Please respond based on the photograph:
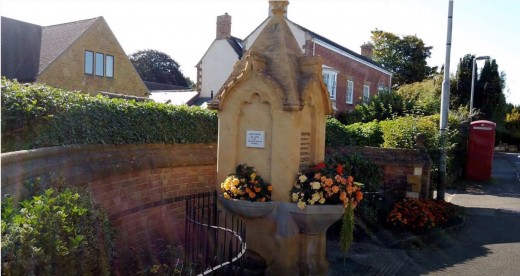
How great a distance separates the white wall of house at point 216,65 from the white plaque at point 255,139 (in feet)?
67.5

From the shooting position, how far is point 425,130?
11953mm

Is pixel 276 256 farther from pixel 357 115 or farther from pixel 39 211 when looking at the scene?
pixel 357 115

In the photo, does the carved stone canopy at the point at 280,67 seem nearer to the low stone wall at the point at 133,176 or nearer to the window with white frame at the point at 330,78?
the low stone wall at the point at 133,176

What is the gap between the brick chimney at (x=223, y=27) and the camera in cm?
2703

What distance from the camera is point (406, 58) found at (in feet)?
160

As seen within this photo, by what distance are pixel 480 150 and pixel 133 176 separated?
15741 millimetres

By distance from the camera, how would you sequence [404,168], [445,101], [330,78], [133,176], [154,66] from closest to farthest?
[133,176] < [404,168] < [445,101] < [330,78] < [154,66]

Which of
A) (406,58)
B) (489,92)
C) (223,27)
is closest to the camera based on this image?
(223,27)

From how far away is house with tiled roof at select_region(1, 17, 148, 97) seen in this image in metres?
23.5

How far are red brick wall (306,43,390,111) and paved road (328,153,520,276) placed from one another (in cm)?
1548

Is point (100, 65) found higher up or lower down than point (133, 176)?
higher up

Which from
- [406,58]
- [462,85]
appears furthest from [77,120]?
[406,58]

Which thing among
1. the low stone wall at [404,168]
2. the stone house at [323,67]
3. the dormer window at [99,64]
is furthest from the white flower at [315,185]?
the dormer window at [99,64]

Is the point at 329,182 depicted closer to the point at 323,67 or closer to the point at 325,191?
the point at 325,191
